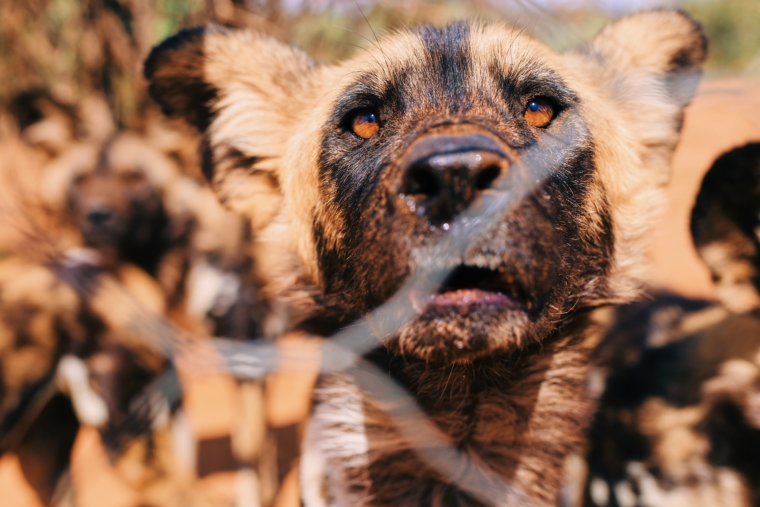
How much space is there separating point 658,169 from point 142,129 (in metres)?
3.84

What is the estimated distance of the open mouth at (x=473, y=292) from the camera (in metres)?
1.34

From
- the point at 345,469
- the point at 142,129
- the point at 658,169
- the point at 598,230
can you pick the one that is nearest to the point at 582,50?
the point at 658,169

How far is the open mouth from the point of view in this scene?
4.41 ft

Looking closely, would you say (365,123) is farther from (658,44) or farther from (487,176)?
(658,44)

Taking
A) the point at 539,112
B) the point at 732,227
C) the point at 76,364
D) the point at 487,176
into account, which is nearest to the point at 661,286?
the point at 732,227

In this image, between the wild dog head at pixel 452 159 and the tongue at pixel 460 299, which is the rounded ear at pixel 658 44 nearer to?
the wild dog head at pixel 452 159

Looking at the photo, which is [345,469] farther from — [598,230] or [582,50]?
[582,50]

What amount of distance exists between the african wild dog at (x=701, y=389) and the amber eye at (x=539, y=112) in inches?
26.9

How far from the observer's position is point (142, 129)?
4555mm

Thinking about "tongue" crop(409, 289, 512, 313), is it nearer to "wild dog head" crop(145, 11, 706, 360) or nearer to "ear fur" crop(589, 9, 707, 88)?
"wild dog head" crop(145, 11, 706, 360)

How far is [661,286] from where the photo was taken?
2.98 meters

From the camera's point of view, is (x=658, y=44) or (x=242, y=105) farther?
(x=242, y=105)

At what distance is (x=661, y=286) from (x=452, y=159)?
2190mm

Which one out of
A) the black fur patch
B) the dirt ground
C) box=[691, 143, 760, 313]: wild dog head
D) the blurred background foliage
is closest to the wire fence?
the blurred background foliage
